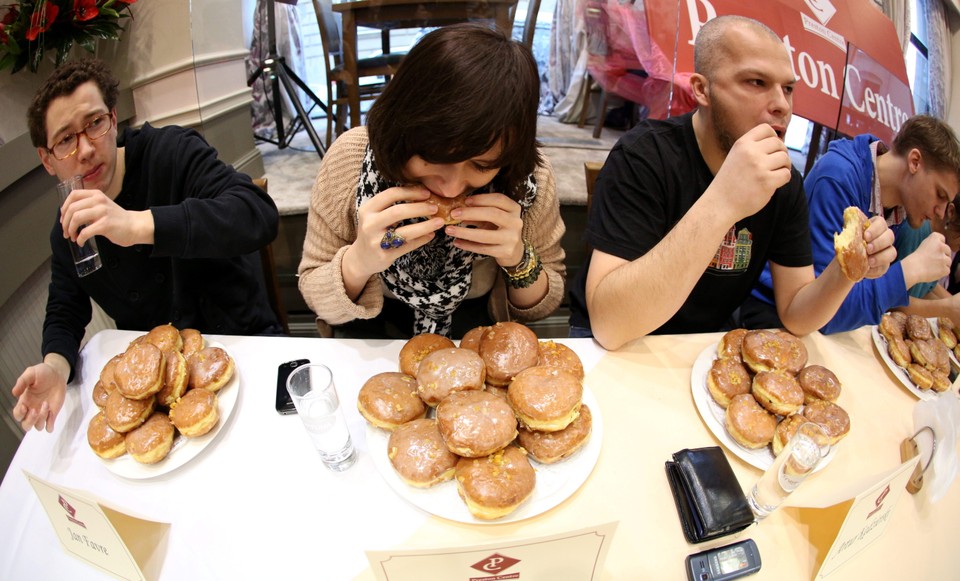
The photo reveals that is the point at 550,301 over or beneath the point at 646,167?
beneath

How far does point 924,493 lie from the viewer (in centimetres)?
95

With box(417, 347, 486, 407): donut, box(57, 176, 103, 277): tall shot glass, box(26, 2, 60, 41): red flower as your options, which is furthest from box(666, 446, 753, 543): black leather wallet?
box(26, 2, 60, 41): red flower

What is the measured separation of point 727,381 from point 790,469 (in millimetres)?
278

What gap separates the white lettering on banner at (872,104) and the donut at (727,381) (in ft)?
6.58

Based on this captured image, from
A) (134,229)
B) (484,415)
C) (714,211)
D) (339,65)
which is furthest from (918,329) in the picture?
(339,65)

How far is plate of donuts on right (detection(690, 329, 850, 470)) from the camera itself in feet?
3.28

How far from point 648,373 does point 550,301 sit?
16.1 inches

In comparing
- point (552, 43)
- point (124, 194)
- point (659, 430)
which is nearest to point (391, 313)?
point (124, 194)

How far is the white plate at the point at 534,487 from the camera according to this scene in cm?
88

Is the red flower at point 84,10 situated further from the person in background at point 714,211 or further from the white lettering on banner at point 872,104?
the white lettering on banner at point 872,104

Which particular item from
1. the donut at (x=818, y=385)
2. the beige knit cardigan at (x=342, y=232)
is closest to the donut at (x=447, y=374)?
the beige knit cardigan at (x=342, y=232)

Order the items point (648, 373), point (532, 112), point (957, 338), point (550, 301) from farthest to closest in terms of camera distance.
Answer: point (550, 301) < point (957, 338) < point (648, 373) < point (532, 112)

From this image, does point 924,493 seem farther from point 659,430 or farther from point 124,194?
point 124,194

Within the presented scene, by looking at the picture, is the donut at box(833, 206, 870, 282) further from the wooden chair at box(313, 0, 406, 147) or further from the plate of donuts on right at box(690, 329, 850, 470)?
the wooden chair at box(313, 0, 406, 147)
